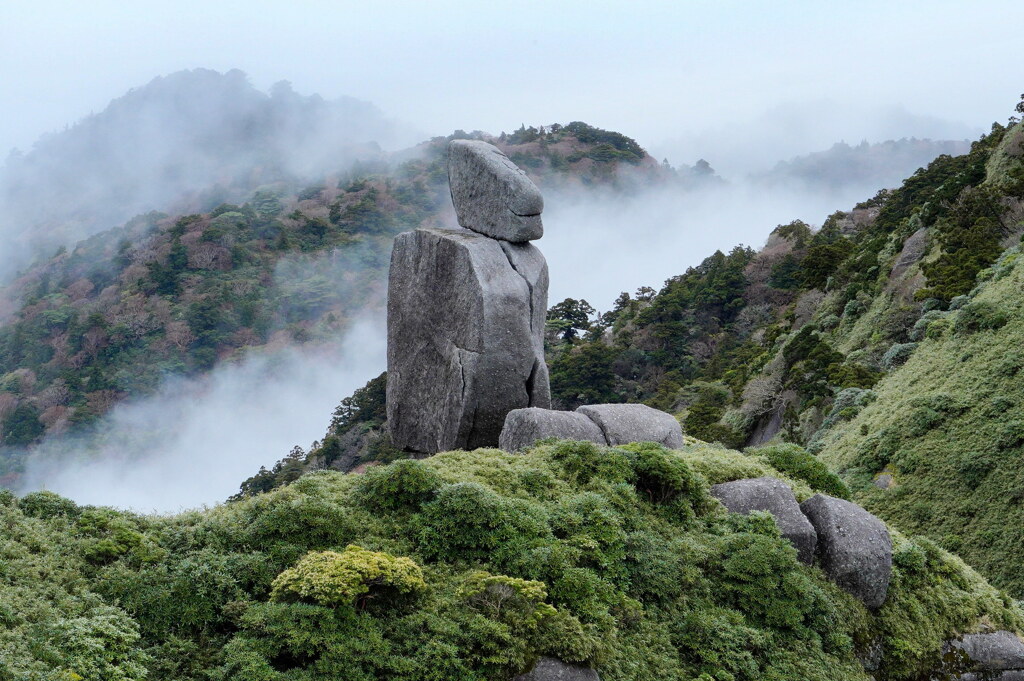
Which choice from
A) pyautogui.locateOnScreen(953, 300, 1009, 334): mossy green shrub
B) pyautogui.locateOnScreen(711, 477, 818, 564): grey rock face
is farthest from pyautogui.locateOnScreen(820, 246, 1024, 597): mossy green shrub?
pyautogui.locateOnScreen(711, 477, 818, 564): grey rock face

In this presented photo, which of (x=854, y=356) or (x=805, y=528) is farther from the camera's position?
(x=854, y=356)

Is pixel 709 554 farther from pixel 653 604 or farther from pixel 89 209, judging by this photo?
pixel 89 209

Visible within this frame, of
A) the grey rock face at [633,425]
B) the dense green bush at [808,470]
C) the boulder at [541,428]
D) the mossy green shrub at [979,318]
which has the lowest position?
the dense green bush at [808,470]

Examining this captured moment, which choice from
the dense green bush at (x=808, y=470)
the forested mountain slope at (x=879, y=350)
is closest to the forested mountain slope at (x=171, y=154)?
the forested mountain slope at (x=879, y=350)

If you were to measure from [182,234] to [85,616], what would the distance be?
64782 millimetres

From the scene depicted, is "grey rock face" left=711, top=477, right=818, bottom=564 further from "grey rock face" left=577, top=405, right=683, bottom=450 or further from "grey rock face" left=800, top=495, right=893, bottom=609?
"grey rock face" left=577, top=405, right=683, bottom=450

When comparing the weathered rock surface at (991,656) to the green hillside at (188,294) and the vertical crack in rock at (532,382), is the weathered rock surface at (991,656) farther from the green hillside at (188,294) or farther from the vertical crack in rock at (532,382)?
the green hillside at (188,294)

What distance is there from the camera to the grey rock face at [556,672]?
26.9 feet

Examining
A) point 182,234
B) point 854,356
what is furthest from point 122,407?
point 854,356

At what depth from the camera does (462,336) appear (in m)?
14.1

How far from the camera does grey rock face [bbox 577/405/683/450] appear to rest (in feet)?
44.2

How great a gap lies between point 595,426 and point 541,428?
94cm

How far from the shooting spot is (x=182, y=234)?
223ft

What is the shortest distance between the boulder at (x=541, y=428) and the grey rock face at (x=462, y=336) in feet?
2.87
